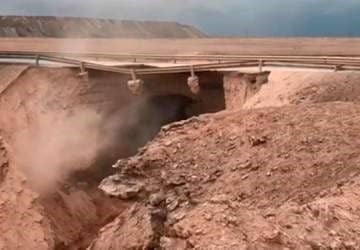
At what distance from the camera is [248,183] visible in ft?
31.4

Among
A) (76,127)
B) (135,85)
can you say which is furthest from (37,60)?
(135,85)

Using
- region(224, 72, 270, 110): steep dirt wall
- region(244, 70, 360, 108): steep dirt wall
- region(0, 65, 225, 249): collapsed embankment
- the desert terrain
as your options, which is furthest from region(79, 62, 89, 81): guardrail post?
region(244, 70, 360, 108): steep dirt wall

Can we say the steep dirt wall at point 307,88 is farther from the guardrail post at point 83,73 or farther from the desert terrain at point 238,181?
the guardrail post at point 83,73

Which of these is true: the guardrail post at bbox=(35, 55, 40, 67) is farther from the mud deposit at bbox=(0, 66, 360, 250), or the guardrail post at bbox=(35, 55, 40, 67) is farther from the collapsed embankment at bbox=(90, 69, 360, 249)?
the collapsed embankment at bbox=(90, 69, 360, 249)

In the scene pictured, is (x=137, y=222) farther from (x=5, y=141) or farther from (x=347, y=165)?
(x=5, y=141)

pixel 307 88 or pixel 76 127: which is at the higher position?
pixel 76 127

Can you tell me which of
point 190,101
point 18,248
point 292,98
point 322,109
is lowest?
point 18,248

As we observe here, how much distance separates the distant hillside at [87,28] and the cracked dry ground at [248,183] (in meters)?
107

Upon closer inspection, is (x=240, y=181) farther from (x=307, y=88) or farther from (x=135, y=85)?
(x=135, y=85)

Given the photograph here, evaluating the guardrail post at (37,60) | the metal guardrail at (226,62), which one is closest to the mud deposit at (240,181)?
the metal guardrail at (226,62)

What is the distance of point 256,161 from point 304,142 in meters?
0.90

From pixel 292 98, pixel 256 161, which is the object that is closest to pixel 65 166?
pixel 292 98

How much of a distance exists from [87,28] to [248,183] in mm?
115000

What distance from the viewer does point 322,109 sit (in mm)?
11781
